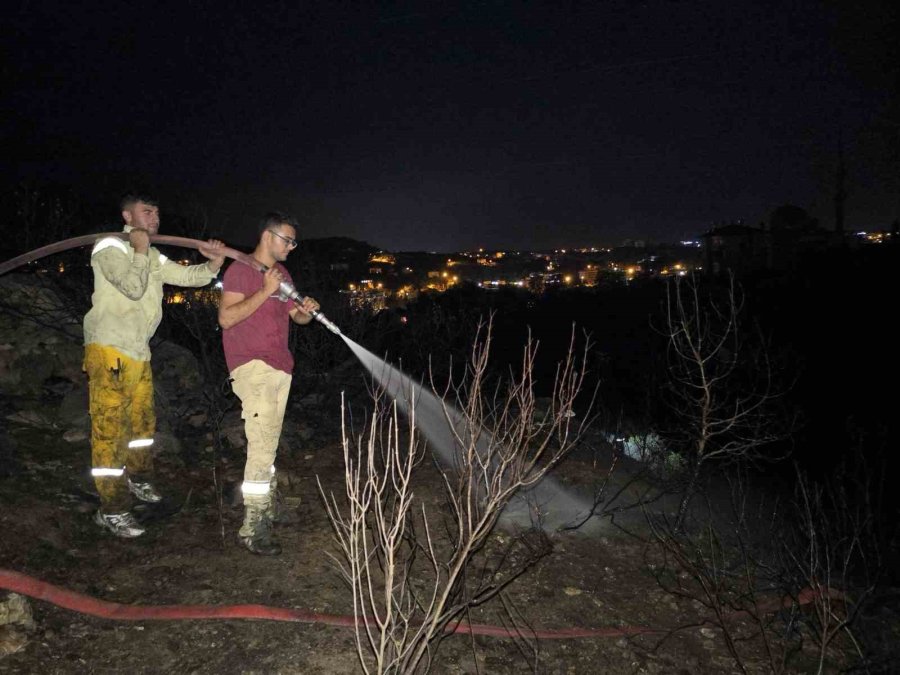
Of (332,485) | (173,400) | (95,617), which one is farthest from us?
(173,400)

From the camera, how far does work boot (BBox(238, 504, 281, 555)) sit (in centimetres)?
375

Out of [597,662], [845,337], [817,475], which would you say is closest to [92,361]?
[597,662]

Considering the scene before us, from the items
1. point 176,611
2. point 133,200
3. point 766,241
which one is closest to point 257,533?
point 176,611

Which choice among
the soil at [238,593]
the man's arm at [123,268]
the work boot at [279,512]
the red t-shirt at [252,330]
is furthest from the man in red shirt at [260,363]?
the man's arm at [123,268]

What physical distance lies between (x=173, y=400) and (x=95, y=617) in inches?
178

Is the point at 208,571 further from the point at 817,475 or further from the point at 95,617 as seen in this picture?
the point at 817,475

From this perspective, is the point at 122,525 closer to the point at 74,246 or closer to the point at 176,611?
the point at 176,611

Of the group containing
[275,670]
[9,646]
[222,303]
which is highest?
[222,303]

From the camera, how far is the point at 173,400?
699 centimetres

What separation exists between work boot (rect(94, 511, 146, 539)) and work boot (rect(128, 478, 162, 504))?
432 mm

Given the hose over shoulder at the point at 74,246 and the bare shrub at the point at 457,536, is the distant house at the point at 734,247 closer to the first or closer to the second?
the bare shrub at the point at 457,536

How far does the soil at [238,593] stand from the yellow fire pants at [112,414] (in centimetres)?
37

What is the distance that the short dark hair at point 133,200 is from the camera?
147 inches

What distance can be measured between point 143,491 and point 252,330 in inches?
72.6
